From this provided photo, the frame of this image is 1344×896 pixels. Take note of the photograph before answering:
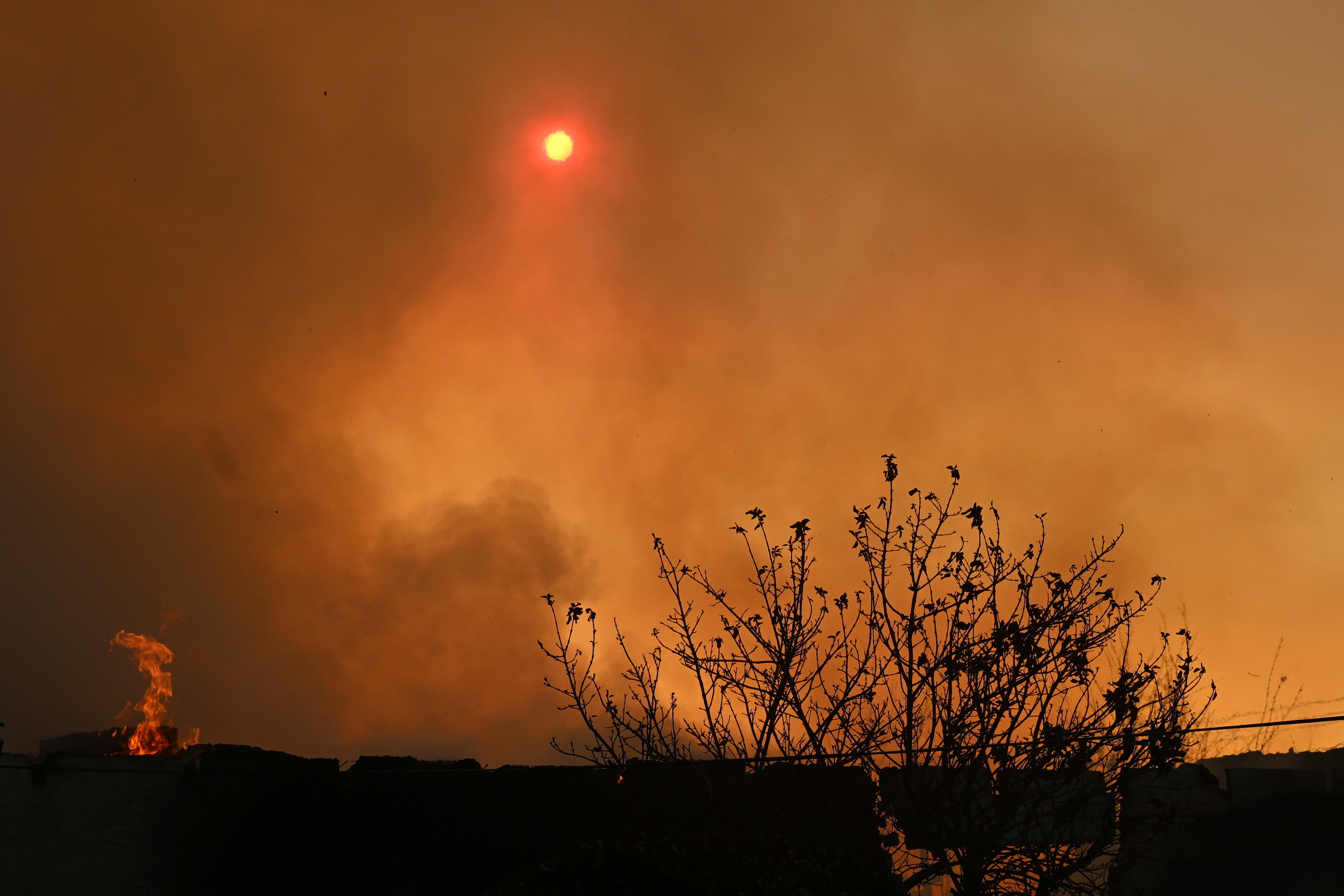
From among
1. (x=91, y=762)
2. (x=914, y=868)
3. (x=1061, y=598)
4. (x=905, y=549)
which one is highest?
(x=905, y=549)

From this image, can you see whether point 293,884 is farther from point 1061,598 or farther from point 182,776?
point 1061,598

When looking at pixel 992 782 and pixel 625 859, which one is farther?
pixel 992 782

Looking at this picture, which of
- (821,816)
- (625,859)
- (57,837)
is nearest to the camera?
(625,859)

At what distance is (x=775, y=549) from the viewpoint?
13586 mm

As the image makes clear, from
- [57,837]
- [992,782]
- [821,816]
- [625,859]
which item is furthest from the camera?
[821,816]

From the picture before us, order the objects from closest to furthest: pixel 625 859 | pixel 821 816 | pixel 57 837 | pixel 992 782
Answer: pixel 625 859, pixel 992 782, pixel 57 837, pixel 821 816

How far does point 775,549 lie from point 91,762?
9599mm

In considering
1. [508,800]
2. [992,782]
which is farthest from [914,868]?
[508,800]

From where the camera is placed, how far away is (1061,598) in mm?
11219

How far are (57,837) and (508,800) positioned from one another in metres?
5.73

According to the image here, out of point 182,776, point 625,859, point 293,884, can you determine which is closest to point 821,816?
point 625,859

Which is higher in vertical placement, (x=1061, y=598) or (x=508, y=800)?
(x=1061, y=598)

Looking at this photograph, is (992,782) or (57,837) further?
(57,837)

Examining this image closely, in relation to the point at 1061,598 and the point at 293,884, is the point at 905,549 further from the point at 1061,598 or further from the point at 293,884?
the point at 293,884
